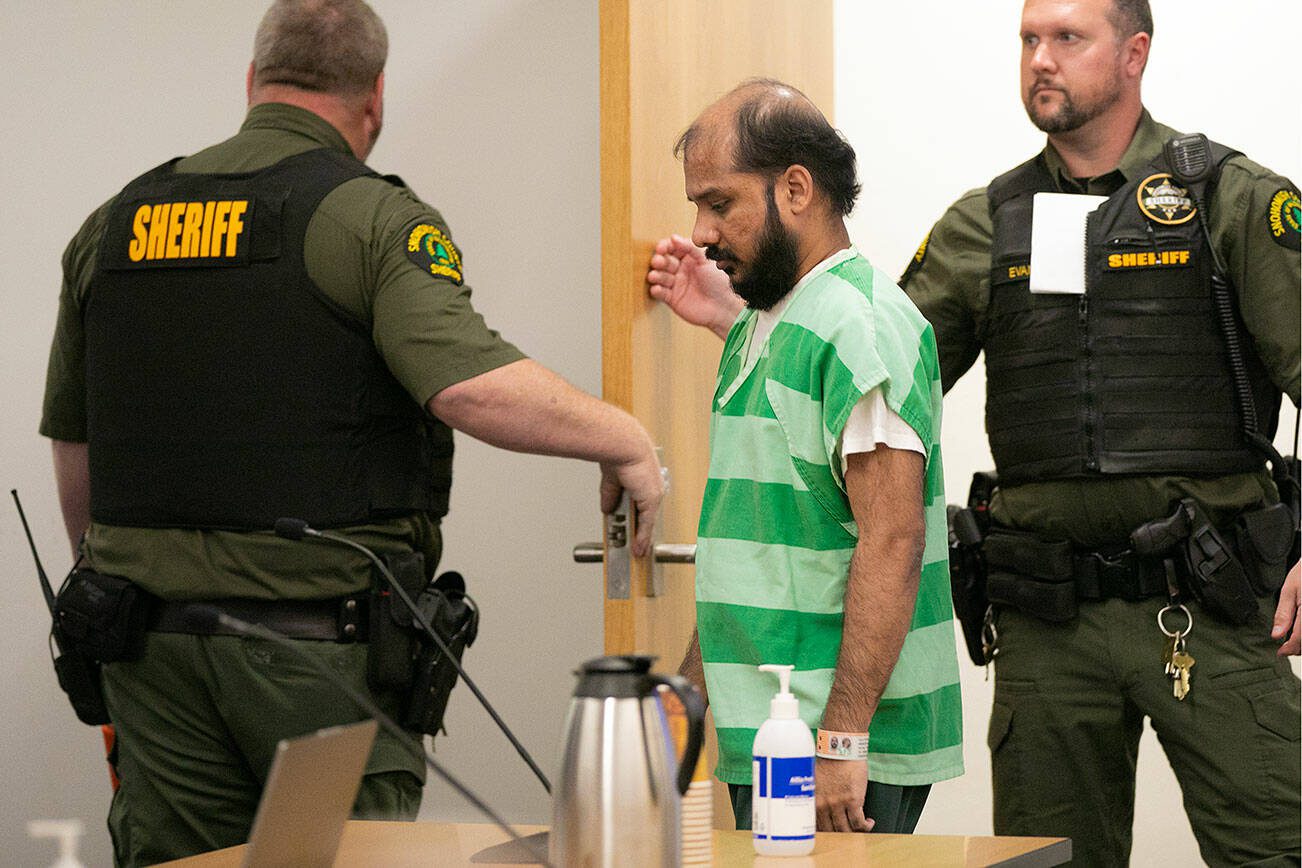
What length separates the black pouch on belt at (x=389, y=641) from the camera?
214 cm

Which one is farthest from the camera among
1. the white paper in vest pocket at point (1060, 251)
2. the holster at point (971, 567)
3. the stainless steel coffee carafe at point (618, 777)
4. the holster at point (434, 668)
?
the holster at point (971, 567)

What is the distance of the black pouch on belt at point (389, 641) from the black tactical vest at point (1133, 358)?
101cm

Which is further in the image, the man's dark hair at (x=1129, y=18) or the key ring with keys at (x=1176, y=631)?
the man's dark hair at (x=1129, y=18)

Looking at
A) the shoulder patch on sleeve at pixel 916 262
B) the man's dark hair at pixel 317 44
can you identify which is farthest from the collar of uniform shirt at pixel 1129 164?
the man's dark hair at pixel 317 44

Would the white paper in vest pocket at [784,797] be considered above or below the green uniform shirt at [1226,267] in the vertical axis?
below

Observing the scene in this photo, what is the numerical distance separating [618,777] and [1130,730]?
5.10 feet

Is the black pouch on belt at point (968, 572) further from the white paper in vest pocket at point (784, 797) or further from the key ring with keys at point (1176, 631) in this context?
the white paper in vest pocket at point (784, 797)

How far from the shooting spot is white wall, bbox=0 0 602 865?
3230mm

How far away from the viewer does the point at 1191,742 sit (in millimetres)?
2316

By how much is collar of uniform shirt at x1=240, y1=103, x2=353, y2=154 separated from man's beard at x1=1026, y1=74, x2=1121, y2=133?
111 cm

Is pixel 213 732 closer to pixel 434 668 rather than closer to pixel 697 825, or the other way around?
pixel 434 668

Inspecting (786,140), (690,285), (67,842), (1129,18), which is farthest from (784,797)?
(1129,18)

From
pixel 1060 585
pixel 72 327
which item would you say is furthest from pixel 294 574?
pixel 1060 585

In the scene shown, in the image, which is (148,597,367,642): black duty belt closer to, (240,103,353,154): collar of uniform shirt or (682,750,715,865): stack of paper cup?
(240,103,353,154): collar of uniform shirt
